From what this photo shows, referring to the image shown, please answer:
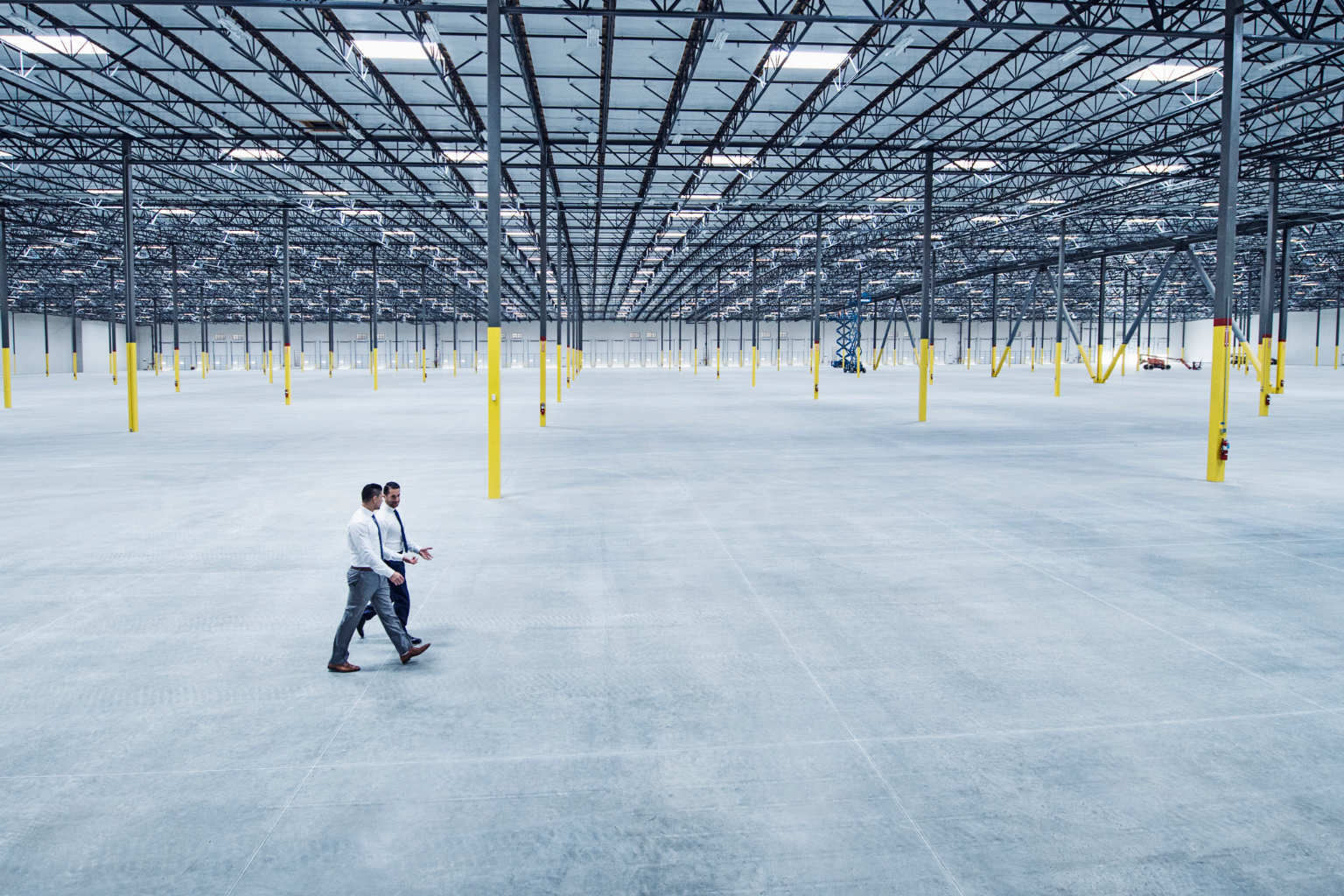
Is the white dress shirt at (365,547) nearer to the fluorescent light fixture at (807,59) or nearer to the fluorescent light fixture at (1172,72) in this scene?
the fluorescent light fixture at (807,59)

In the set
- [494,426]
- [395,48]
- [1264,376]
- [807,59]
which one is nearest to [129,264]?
[395,48]

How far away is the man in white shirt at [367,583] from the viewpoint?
589 centimetres

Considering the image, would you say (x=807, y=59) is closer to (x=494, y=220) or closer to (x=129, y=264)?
(x=494, y=220)

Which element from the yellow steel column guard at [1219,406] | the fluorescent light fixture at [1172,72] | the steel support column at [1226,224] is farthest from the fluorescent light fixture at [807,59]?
the yellow steel column guard at [1219,406]

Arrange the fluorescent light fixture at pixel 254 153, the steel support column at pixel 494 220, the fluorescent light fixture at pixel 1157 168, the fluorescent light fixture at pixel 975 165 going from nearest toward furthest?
the steel support column at pixel 494 220 → the fluorescent light fixture at pixel 254 153 → the fluorescent light fixture at pixel 1157 168 → the fluorescent light fixture at pixel 975 165

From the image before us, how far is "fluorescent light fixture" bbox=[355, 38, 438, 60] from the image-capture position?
60.8ft

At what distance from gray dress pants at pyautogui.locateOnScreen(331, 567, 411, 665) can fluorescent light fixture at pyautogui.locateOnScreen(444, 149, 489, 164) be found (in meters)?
26.2

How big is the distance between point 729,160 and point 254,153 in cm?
1659

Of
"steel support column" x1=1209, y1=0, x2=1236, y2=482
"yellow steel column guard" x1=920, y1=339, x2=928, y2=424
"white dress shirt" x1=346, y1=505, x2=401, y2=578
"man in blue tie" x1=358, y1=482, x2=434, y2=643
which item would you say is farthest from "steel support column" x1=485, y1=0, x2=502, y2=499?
"yellow steel column guard" x1=920, y1=339, x2=928, y2=424

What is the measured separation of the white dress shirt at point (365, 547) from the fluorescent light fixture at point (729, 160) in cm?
2637

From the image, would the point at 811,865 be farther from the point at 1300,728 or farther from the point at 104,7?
the point at 104,7

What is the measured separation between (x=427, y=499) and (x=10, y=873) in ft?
30.4

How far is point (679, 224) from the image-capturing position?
4416 centimetres

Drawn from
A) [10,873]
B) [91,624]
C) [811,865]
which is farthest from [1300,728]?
[91,624]
